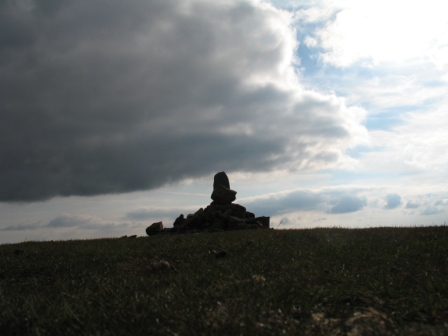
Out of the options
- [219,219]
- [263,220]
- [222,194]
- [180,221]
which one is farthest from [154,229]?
[263,220]

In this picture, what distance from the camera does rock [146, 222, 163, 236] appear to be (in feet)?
117

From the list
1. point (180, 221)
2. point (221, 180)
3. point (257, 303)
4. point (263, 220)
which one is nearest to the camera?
point (257, 303)

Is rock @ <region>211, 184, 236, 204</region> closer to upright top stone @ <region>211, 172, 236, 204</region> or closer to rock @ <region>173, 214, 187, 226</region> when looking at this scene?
upright top stone @ <region>211, 172, 236, 204</region>

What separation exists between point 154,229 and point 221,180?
1062 cm

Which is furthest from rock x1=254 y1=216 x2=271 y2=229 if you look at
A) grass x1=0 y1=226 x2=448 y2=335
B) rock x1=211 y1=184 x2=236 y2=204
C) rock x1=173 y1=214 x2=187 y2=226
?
grass x1=0 y1=226 x2=448 y2=335

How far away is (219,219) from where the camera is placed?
3588 cm

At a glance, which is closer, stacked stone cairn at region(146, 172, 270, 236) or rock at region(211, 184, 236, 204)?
stacked stone cairn at region(146, 172, 270, 236)

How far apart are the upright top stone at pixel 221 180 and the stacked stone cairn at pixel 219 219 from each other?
635mm

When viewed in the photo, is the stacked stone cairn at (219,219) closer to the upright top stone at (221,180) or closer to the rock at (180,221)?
the rock at (180,221)

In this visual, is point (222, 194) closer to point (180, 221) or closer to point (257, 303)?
point (180, 221)

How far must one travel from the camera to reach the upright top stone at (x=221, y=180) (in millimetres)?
43625

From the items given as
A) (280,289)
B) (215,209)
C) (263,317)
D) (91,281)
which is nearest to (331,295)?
(280,289)

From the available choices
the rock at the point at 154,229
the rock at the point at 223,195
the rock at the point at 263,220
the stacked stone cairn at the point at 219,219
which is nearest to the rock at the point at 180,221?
the stacked stone cairn at the point at 219,219

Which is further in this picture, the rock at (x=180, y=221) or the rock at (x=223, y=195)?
the rock at (x=223, y=195)
